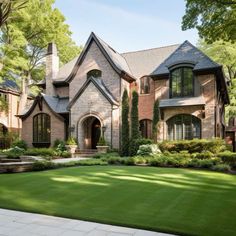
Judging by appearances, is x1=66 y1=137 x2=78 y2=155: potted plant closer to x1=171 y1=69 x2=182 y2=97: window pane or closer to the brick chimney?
the brick chimney

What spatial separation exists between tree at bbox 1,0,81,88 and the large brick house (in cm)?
371

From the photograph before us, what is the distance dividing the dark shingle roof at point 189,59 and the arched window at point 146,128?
441 centimetres

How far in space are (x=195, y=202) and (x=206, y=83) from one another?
1541 centimetres

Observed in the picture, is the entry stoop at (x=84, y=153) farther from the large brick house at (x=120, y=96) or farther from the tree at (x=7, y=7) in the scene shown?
the tree at (x=7, y=7)

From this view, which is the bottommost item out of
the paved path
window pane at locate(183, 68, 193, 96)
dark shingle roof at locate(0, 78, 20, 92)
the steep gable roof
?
the paved path

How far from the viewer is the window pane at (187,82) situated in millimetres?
21128

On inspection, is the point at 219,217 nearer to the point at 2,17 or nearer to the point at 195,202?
the point at 195,202

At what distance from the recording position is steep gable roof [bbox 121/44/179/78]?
25000 millimetres

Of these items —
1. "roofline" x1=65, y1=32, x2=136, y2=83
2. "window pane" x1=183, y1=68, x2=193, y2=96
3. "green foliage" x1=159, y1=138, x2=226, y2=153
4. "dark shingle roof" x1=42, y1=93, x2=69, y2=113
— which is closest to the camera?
"green foliage" x1=159, y1=138, x2=226, y2=153

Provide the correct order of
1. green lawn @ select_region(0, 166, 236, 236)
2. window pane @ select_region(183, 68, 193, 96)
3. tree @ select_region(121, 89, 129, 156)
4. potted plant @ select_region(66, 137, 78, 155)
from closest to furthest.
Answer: green lawn @ select_region(0, 166, 236, 236) < tree @ select_region(121, 89, 129, 156) < window pane @ select_region(183, 68, 193, 96) < potted plant @ select_region(66, 137, 78, 155)

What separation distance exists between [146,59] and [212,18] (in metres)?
15.6

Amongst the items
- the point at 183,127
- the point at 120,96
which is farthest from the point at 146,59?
the point at 183,127

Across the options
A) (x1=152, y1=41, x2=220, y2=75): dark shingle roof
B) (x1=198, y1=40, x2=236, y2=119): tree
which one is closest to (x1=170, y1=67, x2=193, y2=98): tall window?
(x1=152, y1=41, x2=220, y2=75): dark shingle roof

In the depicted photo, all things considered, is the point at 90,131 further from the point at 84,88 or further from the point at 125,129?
the point at 125,129
